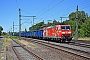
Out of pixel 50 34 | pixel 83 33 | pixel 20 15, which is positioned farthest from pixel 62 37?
pixel 83 33

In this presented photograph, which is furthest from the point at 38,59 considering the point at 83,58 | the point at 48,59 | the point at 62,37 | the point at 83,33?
the point at 83,33

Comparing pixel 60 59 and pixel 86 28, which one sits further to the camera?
pixel 86 28

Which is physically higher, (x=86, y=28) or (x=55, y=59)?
(x=86, y=28)

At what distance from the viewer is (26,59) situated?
52.6 ft

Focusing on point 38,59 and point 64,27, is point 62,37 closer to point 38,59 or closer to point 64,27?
point 64,27

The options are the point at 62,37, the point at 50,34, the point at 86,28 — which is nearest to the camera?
the point at 62,37

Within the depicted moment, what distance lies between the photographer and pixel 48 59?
1597 cm

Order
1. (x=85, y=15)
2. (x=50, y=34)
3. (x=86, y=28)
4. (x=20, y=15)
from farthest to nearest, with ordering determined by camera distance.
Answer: (x=85, y=15) → (x=86, y=28) → (x=20, y=15) → (x=50, y=34)

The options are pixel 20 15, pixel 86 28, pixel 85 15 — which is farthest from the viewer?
pixel 85 15

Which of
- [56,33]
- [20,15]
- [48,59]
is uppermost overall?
[20,15]

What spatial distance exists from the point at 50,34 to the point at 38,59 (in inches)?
1023

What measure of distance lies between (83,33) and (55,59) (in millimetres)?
61342

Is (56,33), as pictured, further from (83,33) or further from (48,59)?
(83,33)

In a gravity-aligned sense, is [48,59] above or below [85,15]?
below
